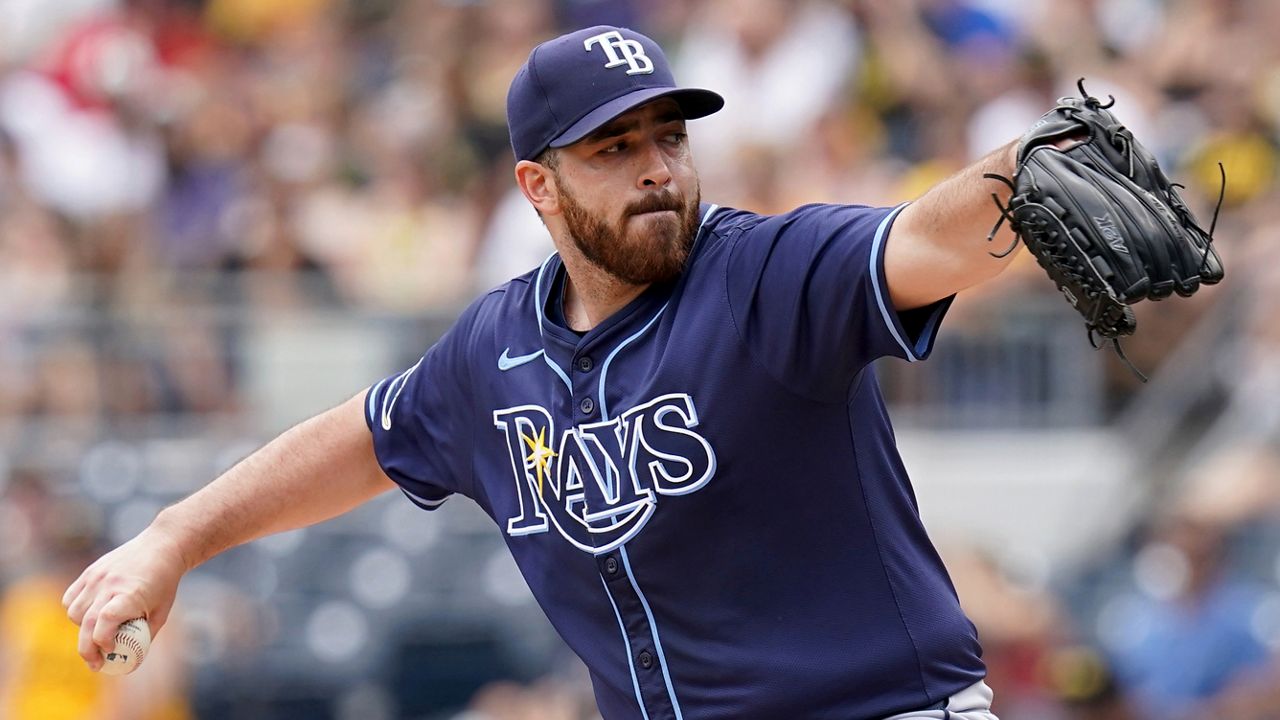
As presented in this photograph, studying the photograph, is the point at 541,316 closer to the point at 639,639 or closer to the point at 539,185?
the point at 539,185

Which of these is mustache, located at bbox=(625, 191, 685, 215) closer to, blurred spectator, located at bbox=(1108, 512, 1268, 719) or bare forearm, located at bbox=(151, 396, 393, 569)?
bare forearm, located at bbox=(151, 396, 393, 569)

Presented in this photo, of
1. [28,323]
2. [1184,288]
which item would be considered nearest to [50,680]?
[28,323]

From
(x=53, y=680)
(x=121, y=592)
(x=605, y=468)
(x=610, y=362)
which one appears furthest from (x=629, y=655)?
(x=53, y=680)

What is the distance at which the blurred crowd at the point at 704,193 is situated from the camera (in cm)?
752

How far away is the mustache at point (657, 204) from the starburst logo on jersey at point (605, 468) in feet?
1.21

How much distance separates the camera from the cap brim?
11.3 ft

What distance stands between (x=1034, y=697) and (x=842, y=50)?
3.85 m

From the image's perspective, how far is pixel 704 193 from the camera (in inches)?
342

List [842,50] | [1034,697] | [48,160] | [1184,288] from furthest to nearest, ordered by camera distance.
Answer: [48,160]
[842,50]
[1034,697]
[1184,288]

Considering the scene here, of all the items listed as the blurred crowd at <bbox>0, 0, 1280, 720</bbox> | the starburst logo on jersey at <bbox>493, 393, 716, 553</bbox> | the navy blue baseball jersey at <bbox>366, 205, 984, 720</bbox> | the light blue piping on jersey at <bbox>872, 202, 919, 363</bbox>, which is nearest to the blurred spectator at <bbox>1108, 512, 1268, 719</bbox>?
the blurred crowd at <bbox>0, 0, 1280, 720</bbox>

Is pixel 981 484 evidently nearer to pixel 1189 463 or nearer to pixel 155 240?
pixel 1189 463

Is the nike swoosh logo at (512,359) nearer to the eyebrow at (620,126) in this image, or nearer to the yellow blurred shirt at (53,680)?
the eyebrow at (620,126)

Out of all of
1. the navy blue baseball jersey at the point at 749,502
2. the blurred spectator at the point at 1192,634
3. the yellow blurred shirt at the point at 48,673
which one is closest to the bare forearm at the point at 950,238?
the navy blue baseball jersey at the point at 749,502

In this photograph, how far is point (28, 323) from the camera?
894cm
